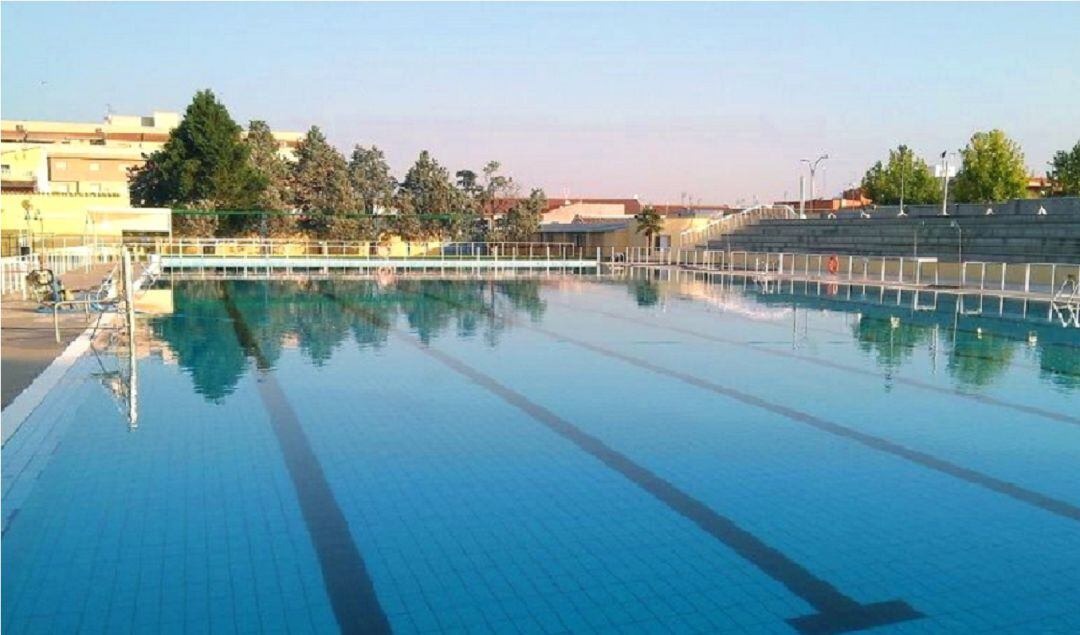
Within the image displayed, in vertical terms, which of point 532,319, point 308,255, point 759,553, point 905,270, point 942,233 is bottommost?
point 759,553

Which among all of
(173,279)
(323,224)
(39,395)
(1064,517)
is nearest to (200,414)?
(39,395)

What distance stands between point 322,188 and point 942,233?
25.3 m

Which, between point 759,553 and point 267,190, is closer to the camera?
point 759,553

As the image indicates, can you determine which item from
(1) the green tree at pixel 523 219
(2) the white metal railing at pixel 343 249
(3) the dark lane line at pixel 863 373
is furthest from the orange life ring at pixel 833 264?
(1) the green tree at pixel 523 219

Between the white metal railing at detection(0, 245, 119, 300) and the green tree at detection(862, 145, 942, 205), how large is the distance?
4057 centimetres

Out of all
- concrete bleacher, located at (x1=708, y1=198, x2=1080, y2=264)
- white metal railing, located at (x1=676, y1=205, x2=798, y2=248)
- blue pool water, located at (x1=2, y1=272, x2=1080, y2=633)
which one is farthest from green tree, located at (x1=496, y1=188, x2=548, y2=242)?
blue pool water, located at (x1=2, y1=272, x2=1080, y2=633)

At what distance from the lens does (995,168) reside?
1704 inches

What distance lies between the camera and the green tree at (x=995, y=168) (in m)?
43.1

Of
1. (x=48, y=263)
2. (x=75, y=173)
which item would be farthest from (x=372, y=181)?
(x=48, y=263)

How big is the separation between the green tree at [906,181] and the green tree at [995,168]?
663cm

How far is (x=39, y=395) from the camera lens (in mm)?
8141

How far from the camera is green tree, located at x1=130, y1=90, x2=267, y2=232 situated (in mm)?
37000

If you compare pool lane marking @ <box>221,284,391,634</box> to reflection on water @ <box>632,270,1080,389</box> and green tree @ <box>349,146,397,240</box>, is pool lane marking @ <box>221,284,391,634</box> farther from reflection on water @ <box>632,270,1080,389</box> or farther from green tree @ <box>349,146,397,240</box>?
green tree @ <box>349,146,397,240</box>

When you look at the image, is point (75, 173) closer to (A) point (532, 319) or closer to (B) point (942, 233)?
(A) point (532, 319)
